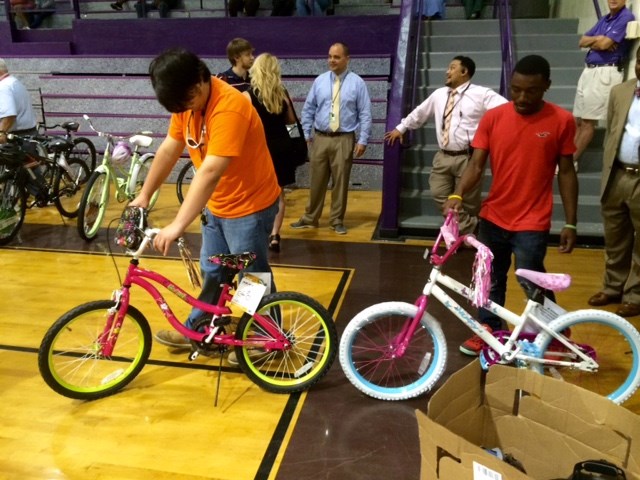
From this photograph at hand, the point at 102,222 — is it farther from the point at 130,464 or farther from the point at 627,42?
the point at 627,42

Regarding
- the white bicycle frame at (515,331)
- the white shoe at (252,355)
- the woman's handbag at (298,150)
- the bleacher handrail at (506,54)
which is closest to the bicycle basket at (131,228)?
the white shoe at (252,355)

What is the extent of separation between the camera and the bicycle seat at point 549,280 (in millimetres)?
2469

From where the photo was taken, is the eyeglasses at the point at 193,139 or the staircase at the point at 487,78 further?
the staircase at the point at 487,78

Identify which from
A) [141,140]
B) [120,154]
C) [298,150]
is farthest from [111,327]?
[141,140]

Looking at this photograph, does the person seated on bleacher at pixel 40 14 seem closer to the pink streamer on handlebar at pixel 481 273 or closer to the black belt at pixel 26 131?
the black belt at pixel 26 131

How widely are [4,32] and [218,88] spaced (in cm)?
762

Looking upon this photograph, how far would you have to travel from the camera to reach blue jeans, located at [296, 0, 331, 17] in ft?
26.6

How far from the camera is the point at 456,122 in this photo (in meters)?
4.34

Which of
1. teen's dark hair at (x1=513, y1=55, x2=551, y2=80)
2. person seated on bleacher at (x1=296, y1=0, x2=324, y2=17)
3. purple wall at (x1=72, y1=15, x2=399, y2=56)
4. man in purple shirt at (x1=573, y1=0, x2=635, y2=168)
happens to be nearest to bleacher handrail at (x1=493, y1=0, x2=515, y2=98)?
man in purple shirt at (x1=573, y1=0, x2=635, y2=168)

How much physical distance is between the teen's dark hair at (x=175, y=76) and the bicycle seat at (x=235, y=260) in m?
0.66

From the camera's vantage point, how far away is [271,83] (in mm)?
4145

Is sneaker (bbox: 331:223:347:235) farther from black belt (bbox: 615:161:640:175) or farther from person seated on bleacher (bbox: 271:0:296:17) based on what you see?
person seated on bleacher (bbox: 271:0:296:17)

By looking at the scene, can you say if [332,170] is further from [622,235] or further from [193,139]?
[193,139]

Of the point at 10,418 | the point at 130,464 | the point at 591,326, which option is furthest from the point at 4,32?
the point at 591,326
